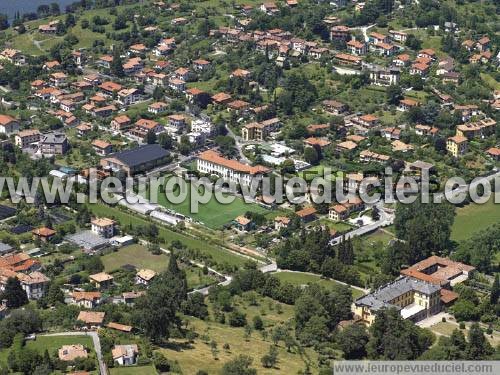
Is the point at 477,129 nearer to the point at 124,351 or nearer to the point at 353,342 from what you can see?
the point at 353,342

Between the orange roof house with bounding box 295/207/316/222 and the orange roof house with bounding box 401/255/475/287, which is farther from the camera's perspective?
the orange roof house with bounding box 295/207/316/222

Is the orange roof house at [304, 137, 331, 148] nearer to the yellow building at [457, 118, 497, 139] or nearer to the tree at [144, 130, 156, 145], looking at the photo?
the yellow building at [457, 118, 497, 139]

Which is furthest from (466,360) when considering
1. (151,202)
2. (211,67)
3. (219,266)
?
(211,67)

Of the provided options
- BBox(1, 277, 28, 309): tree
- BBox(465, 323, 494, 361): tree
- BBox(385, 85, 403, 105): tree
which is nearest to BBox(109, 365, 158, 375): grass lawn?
BBox(1, 277, 28, 309): tree

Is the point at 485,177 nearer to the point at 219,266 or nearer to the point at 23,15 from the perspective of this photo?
the point at 219,266

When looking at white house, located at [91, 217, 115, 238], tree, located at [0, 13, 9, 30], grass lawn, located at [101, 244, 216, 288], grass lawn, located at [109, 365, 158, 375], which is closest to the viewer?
grass lawn, located at [109, 365, 158, 375]

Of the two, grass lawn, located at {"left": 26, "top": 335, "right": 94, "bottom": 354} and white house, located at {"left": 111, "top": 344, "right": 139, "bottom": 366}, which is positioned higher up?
white house, located at {"left": 111, "top": 344, "right": 139, "bottom": 366}

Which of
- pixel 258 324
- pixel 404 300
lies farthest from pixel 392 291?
pixel 258 324

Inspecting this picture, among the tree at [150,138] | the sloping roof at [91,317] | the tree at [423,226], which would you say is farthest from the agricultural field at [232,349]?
the tree at [150,138]
